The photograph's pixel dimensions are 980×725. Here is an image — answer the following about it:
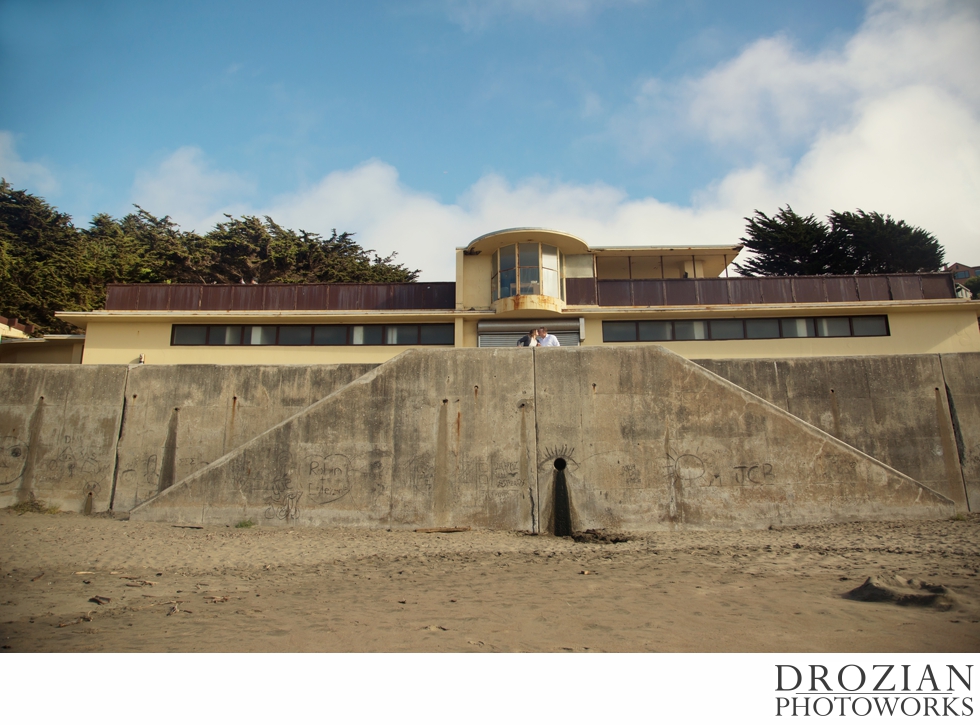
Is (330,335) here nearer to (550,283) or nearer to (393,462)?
(550,283)

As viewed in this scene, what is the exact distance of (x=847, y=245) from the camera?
31.8 meters

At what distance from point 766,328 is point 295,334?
15213 mm

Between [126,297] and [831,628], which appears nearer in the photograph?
[831,628]

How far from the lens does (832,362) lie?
10.9m

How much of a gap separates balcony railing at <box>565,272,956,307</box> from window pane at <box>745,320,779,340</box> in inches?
25.4

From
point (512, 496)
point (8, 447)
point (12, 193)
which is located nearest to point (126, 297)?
point (8, 447)

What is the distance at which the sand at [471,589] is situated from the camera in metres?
5.55

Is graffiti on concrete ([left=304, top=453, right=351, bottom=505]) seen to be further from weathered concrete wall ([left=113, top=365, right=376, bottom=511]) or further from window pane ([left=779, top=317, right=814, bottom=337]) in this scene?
window pane ([left=779, top=317, right=814, bottom=337])

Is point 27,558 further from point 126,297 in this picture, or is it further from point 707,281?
point 707,281

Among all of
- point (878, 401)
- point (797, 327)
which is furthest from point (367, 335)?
point (878, 401)

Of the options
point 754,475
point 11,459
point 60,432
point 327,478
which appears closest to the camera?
point 754,475

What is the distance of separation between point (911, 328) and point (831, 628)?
1659 cm

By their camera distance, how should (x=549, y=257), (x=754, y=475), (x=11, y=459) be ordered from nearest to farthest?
(x=754, y=475), (x=11, y=459), (x=549, y=257)

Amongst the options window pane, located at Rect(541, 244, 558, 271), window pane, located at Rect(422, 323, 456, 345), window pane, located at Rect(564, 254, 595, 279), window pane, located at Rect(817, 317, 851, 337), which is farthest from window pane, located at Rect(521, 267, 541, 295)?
window pane, located at Rect(817, 317, 851, 337)
